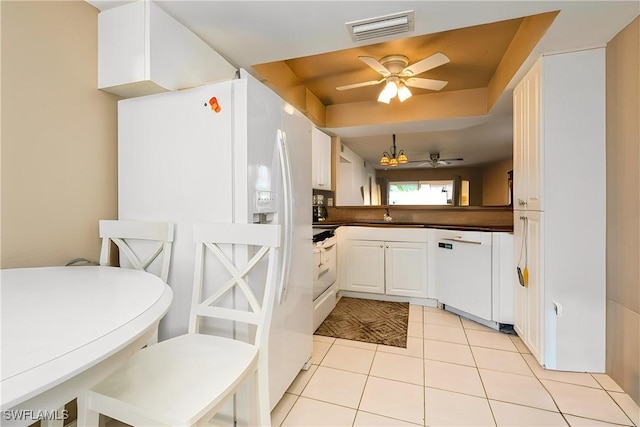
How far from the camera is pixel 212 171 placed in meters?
1.42

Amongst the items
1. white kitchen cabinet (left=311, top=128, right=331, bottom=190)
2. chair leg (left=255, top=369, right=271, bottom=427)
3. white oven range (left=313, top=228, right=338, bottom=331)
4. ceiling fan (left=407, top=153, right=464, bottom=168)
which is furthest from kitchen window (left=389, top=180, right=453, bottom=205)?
chair leg (left=255, top=369, right=271, bottom=427)

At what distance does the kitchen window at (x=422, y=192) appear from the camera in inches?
238

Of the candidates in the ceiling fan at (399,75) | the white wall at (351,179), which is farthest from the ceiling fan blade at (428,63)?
the white wall at (351,179)

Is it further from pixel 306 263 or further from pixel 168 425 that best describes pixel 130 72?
pixel 168 425

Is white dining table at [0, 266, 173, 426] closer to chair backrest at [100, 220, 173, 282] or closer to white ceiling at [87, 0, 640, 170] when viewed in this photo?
chair backrest at [100, 220, 173, 282]

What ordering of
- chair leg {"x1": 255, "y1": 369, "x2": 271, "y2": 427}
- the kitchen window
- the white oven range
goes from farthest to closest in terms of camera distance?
the kitchen window, the white oven range, chair leg {"x1": 255, "y1": 369, "x2": 271, "y2": 427}

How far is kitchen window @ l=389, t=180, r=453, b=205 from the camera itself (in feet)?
19.8

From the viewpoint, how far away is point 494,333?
258 centimetres

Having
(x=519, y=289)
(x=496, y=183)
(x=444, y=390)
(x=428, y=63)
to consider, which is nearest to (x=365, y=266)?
(x=519, y=289)

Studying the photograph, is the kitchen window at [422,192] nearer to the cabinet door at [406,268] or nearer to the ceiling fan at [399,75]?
the cabinet door at [406,268]

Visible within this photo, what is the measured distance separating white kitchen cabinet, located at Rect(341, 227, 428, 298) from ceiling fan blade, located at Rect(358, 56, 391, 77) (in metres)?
1.66

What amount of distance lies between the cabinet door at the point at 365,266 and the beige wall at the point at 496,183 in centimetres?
422

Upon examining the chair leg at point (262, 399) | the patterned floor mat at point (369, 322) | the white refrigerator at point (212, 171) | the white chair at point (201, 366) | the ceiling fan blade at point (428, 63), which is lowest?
the patterned floor mat at point (369, 322)

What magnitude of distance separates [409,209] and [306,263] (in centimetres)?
245
